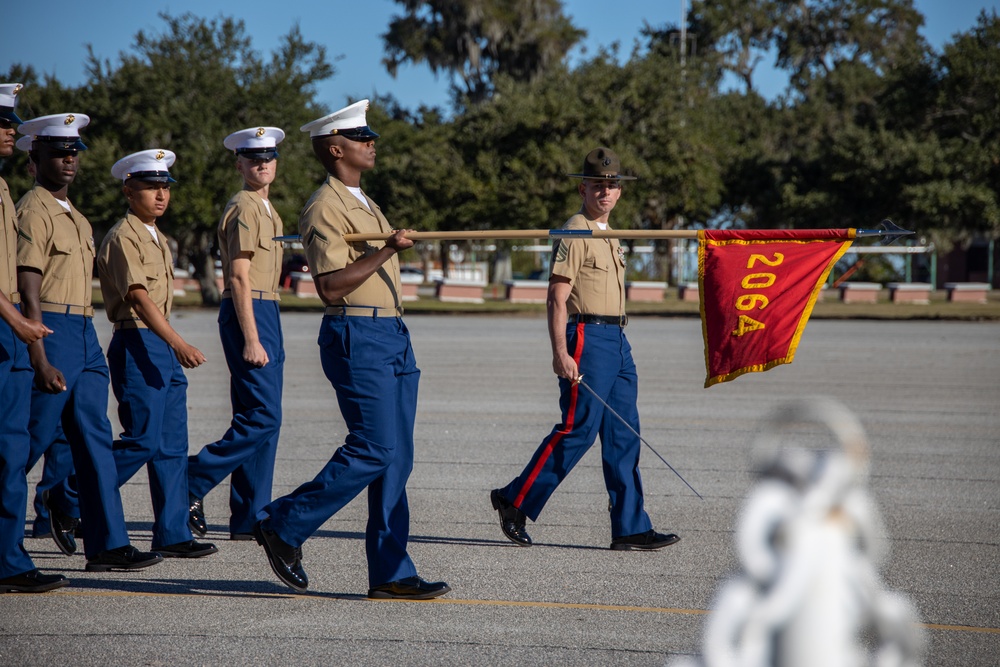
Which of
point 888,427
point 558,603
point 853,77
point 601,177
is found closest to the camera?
point 558,603

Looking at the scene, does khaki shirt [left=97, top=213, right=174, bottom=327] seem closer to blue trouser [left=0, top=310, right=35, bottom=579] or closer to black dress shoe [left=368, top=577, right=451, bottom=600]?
blue trouser [left=0, top=310, right=35, bottom=579]

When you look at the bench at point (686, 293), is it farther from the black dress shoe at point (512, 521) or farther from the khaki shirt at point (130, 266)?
the khaki shirt at point (130, 266)

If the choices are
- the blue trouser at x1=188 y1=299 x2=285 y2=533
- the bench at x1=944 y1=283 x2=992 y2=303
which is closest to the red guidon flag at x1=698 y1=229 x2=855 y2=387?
the blue trouser at x1=188 y1=299 x2=285 y2=533

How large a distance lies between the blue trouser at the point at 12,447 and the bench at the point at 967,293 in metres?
40.2

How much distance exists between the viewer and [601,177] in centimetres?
618

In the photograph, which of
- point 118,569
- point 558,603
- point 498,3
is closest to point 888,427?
point 558,603

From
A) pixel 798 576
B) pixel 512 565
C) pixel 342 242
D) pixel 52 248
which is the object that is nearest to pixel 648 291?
pixel 512 565

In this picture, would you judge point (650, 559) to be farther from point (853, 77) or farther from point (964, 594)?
point (853, 77)

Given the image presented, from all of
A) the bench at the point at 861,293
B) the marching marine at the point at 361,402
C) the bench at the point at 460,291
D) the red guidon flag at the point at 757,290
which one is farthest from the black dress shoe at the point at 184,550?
the bench at the point at 861,293

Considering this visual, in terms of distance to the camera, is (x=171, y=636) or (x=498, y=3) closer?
(x=171, y=636)

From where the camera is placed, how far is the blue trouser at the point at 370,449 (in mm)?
4871

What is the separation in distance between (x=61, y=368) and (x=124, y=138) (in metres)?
33.2

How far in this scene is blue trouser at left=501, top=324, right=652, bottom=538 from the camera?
5977 millimetres

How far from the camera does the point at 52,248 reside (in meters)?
5.39
